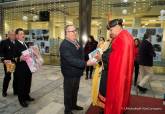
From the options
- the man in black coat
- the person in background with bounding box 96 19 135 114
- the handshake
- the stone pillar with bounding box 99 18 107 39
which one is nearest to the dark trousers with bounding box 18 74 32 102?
the handshake

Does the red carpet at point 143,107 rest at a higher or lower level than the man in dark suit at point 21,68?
lower

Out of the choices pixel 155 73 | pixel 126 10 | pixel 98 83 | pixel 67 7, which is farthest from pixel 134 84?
pixel 67 7

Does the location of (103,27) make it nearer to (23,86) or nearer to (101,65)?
(23,86)

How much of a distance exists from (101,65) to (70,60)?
49cm

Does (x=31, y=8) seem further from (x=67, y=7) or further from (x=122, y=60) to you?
(x=122, y=60)

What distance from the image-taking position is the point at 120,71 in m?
2.51

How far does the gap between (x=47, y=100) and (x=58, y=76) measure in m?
2.58

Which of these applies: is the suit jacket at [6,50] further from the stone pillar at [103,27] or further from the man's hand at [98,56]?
the stone pillar at [103,27]

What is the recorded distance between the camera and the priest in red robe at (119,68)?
98.1 inches

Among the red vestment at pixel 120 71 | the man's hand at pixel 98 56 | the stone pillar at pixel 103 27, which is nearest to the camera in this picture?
the red vestment at pixel 120 71

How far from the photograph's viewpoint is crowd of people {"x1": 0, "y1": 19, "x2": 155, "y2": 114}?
2.52m

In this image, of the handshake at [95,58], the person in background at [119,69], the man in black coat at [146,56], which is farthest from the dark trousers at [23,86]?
the man in black coat at [146,56]

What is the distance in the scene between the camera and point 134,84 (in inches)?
229

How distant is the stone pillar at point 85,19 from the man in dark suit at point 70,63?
4929 mm
